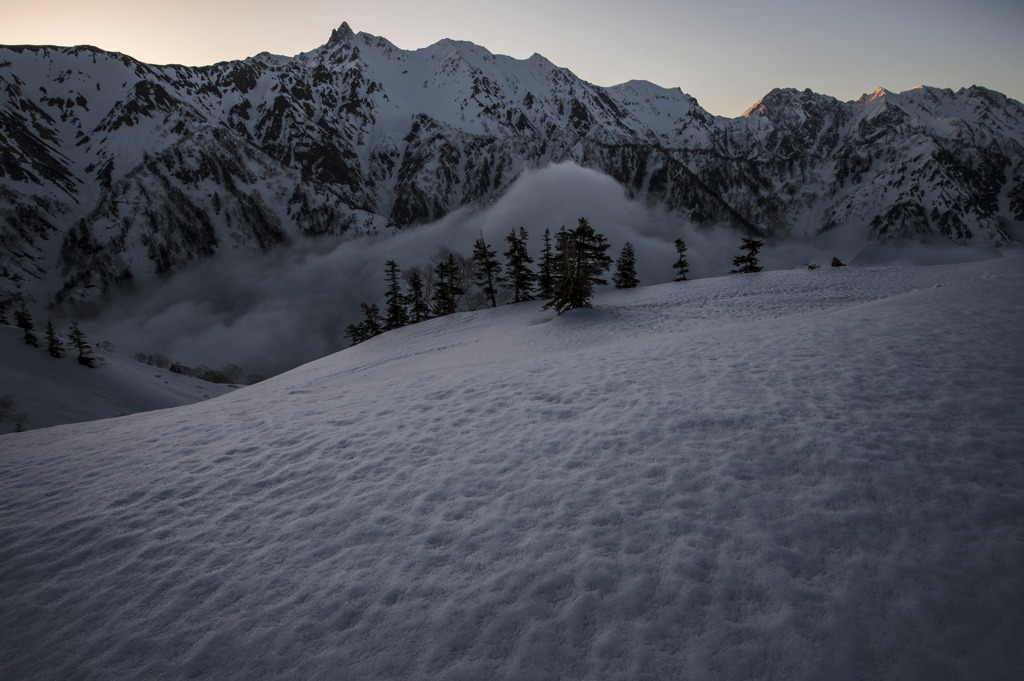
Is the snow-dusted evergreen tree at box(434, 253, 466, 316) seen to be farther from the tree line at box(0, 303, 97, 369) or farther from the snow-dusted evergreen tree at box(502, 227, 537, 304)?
the tree line at box(0, 303, 97, 369)

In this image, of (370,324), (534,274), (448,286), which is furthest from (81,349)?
(534,274)

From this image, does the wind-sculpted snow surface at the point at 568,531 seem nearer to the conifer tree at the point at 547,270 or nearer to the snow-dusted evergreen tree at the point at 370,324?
the conifer tree at the point at 547,270

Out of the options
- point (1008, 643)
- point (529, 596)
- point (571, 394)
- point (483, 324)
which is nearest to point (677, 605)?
point (529, 596)

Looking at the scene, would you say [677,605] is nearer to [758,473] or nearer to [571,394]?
[758,473]

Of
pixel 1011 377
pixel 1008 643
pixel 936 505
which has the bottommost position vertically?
pixel 1008 643

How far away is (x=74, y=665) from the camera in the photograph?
4184 mm

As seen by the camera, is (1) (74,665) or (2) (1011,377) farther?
(2) (1011,377)

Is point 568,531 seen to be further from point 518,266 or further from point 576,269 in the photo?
point 518,266

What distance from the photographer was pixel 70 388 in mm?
46562

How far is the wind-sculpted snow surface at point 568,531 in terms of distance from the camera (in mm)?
3912

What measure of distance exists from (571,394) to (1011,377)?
8892 mm

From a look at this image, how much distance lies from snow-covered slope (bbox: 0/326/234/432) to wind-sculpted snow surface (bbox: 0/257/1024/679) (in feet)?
146

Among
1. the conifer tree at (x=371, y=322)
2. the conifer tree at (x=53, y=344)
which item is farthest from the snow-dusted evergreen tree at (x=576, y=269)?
the conifer tree at (x=53, y=344)

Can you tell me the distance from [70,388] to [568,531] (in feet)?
219
